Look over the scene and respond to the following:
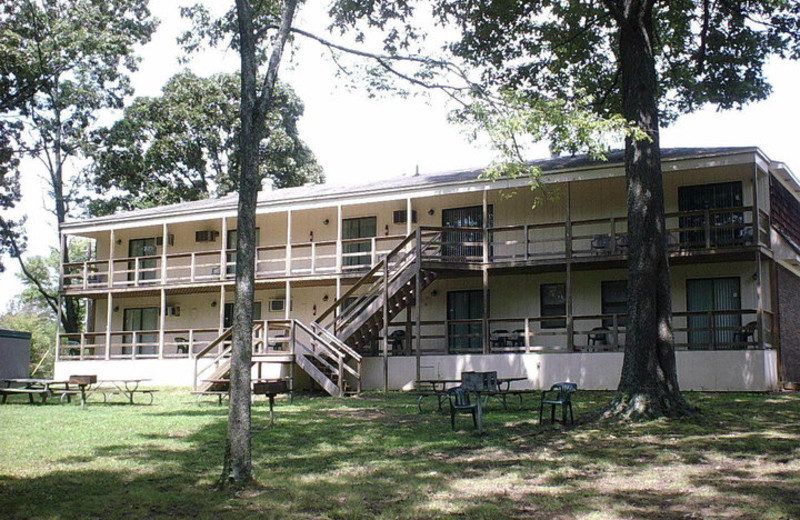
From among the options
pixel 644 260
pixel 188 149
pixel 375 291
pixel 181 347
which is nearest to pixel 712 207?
pixel 644 260

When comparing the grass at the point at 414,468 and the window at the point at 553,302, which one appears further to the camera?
the window at the point at 553,302

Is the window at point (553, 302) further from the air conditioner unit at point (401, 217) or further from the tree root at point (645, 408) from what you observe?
the tree root at point (645, 408)

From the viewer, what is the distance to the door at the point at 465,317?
23.7m

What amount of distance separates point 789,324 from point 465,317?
8.93 meters

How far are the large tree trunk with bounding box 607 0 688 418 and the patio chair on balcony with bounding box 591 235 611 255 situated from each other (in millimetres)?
6581

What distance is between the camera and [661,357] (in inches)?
544

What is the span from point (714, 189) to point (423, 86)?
12704mm

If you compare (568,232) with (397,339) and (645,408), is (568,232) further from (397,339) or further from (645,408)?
(645,408)

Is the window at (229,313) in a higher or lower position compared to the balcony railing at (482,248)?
lower

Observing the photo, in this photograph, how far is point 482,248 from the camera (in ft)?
78.6

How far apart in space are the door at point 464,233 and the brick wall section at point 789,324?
811cm

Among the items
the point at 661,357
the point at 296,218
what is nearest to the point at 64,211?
the point at 296,218

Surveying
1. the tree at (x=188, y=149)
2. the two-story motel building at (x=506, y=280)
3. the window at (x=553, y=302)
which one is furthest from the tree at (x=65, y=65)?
the window at (x=553, y=302)

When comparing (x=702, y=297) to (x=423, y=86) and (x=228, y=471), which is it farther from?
(x=228, y=471)
